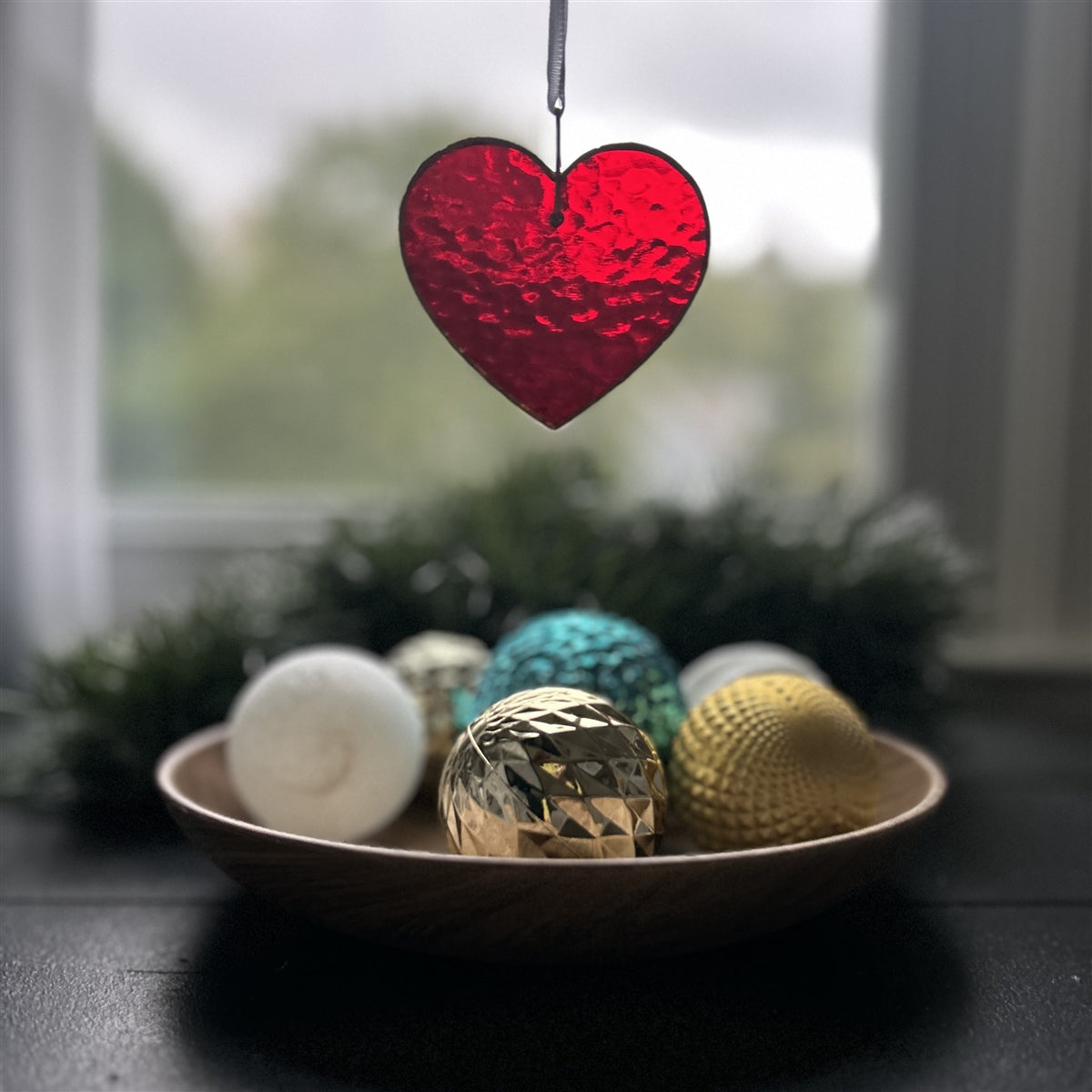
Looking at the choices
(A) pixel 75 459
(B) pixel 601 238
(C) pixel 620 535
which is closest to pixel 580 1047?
(B) pixel 601 238

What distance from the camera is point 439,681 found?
2.00ft

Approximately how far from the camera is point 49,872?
0.57 m

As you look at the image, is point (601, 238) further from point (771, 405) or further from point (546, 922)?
point (771, 405)

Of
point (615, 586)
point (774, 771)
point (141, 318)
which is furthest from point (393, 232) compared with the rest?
point (774, 771)

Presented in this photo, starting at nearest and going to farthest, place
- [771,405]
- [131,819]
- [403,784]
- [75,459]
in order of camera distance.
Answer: [403,784] < [131,819] < [75,459] < [771,405]

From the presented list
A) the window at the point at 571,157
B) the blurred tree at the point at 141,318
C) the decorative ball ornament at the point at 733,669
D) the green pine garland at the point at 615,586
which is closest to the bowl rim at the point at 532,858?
the decorative ball ornament at the point at 733,669

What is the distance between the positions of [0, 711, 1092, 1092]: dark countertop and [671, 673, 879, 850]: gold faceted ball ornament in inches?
2.1

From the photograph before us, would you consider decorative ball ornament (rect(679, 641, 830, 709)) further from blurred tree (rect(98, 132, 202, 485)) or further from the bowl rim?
blurred tree (rect(98, 132, 202, 485))

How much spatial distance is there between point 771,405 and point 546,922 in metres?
1.03

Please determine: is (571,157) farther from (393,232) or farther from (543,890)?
(543,890)

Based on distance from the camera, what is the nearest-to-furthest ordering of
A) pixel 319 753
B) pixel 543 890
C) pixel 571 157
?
pixel 543 890, pixel 319 753, pixel 571 157

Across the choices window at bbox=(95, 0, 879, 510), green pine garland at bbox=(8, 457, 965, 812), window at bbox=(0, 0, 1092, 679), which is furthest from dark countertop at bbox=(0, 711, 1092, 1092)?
window at bbox=(95, 0, 879, 510)

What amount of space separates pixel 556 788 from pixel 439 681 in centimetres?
21

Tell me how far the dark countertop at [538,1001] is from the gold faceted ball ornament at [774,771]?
0.05 m
